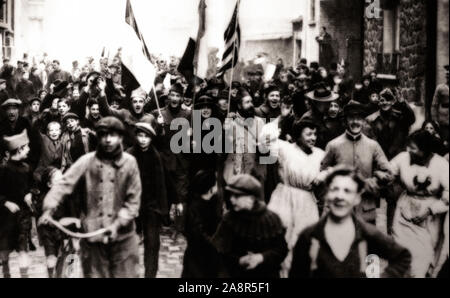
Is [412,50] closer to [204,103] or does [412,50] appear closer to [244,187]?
[204,103]

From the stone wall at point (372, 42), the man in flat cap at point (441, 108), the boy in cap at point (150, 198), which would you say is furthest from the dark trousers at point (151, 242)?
the stone wall at point (372, 42)

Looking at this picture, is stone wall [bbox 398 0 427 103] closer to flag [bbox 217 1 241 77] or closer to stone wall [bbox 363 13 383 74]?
stone wall [bbox 363 13 383 74]

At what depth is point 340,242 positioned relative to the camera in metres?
5.59

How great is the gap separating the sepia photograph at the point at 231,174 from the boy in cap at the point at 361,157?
14 mm

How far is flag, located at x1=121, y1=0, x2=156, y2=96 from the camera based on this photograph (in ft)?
30.7

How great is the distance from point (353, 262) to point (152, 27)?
1107 cm

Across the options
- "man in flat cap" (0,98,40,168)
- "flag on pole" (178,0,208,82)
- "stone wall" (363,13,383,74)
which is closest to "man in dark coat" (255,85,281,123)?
"flag on pole" (178,0,208,82)

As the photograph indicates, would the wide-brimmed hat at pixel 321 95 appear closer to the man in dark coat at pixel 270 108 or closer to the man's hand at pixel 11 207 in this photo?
the man in dark coat at pixel 270 108

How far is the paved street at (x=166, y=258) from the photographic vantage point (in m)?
7.73

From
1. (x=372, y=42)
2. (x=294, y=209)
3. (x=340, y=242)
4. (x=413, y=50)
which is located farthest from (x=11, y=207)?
(x=372, y=42)

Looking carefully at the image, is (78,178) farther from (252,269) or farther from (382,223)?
(382,223)

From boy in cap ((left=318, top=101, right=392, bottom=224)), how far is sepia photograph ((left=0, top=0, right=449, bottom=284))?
14 millimetres

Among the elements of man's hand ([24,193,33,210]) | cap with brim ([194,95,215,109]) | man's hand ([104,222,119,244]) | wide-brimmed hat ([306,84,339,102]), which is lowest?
man's hand ([104,222,119,244])

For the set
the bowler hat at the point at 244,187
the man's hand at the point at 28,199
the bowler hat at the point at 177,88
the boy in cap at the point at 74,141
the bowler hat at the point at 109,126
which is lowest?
the man's hand at the point at 28,199
